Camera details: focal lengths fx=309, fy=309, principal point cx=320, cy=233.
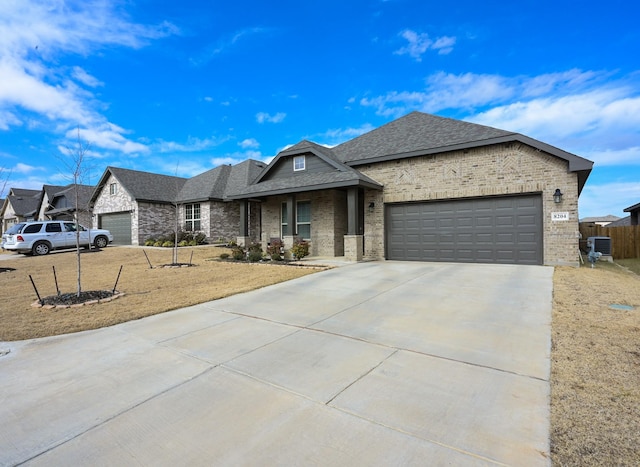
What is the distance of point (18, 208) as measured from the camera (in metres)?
41.2

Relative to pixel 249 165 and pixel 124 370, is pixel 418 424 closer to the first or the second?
pixel 124 370

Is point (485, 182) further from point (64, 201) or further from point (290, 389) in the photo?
point (64, 201)

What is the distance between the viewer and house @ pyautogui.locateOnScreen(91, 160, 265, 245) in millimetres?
22359

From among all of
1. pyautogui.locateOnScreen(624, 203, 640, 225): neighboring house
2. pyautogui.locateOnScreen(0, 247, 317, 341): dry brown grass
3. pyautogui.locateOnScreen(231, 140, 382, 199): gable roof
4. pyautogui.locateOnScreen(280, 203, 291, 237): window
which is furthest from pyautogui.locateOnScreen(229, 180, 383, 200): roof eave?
pyautogui.locateOnScreen(624, 203, 640, 225): neighboring house

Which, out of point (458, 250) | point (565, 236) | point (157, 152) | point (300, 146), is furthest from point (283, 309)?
point (157, 152)

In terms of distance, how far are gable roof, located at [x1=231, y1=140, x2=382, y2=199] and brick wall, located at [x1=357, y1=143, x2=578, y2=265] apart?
1.08 metres

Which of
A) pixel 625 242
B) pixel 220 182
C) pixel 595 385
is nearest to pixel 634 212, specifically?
pixel 625 242

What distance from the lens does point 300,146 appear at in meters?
16.2

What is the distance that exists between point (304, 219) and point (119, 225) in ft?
59.3

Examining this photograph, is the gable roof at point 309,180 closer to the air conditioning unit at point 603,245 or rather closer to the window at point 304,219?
the window at point 304,219

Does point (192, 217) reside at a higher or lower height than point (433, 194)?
lower

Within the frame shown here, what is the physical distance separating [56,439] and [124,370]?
48.1 inches

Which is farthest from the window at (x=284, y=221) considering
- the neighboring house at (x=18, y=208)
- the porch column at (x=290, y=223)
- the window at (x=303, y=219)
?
the neighboring house at (x=18, y=208)

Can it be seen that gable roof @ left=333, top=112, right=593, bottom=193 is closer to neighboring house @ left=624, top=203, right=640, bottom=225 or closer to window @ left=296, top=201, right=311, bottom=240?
window @ left=296, top=201, right=311, bottom=240
